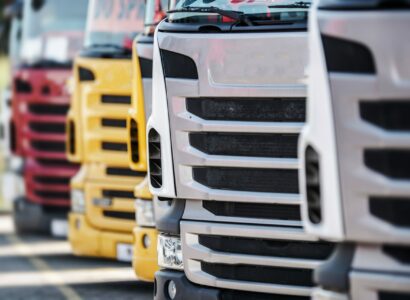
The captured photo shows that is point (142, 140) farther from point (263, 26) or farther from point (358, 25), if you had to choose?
point (358, 25)

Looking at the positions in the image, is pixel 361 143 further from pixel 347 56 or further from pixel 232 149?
pixel 232 149

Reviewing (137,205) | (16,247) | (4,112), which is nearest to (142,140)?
(137,205)

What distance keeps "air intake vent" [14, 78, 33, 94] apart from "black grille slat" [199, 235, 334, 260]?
8037mm

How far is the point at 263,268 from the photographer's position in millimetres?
9172

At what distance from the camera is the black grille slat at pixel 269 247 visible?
8945 mm

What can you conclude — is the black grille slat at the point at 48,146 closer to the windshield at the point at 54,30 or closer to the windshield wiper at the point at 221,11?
the windshield at the point at 54,30

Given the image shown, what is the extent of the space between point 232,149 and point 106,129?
184 inches

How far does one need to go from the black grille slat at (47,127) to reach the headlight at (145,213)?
554cm

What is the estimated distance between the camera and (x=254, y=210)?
30.1 ft

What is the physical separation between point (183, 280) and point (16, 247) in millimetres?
8564

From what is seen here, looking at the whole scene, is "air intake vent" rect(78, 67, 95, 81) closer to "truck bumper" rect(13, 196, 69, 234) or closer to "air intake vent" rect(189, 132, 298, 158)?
"truck bumper" rect(13, 196, 69, 234)

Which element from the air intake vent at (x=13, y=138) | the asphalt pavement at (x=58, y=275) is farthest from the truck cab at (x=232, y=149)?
the air intake vent at (x=13, y=138)

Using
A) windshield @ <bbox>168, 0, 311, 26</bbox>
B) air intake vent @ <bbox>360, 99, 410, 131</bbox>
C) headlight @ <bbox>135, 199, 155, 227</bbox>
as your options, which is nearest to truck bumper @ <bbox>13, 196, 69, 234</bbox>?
headlight @ <bbox>135, 199, 155, 227</bbox>

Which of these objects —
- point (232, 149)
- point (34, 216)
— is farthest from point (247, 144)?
point (34, 216)
